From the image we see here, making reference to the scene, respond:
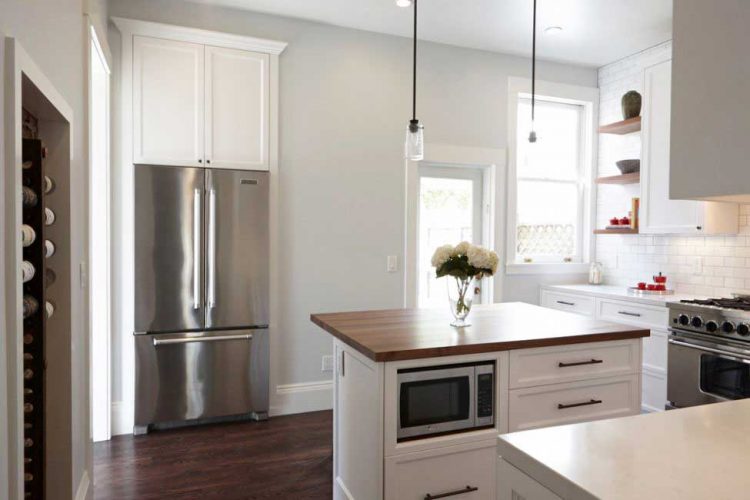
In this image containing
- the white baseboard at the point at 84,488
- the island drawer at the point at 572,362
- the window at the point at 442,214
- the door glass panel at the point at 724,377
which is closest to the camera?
the island drawer at the point at 572,362

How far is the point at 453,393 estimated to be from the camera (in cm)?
214

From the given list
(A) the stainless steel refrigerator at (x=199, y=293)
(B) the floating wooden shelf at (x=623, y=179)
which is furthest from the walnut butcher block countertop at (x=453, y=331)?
(B) the floating wooden shelf at (x=623, y=179)

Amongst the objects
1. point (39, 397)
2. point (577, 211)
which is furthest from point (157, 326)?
point (577, 211)

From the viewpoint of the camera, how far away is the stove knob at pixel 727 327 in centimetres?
313

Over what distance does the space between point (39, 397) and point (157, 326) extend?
172 cm

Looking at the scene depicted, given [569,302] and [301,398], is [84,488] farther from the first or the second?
[569,302]

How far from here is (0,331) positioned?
1.29 metres

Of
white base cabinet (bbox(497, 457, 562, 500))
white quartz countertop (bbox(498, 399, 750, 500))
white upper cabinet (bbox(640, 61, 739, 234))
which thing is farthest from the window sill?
white base cabinet (bbox(497, 457, 562, 500))

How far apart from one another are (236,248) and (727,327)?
10.7 feet

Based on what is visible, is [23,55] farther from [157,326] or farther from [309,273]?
[309,273]

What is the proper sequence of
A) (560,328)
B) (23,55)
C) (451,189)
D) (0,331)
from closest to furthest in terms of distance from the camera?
(0,331), (23,55), (560,328), (451,189)

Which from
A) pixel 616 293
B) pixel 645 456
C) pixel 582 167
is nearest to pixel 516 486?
pixel 645 456

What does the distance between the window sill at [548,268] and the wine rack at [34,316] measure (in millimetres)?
3814

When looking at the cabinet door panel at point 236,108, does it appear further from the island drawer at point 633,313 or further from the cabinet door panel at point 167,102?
the island drawer at point 633,313
